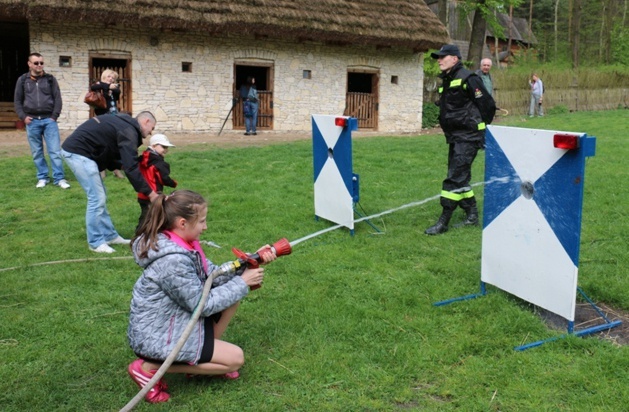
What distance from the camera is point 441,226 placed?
682 cm

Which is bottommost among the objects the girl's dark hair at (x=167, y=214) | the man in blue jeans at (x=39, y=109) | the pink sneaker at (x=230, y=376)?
the pink sneaker at (x=230, y=376)

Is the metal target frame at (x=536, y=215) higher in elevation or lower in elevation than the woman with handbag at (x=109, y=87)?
lower

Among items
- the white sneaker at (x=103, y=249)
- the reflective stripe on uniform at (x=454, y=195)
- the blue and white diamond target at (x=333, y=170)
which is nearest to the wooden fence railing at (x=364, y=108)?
the blue and white diamond target at (x=333, y=170)

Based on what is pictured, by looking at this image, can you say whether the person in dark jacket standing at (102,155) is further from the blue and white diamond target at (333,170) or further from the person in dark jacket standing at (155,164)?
the blue and white diamond target at (333,170)

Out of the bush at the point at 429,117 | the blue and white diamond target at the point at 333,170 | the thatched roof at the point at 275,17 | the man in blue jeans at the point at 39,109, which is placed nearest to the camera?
the blue and white diamond target at the point at 333,170

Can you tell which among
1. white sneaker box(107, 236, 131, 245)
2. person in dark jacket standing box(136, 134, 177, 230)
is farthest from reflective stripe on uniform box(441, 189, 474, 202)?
white sneaker box(107, 236, 131, 245)

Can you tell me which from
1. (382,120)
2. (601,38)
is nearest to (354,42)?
(382,120)

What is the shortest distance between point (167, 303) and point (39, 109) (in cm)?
723

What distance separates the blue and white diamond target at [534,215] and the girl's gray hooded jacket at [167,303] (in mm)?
2102

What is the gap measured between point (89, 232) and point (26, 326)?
2051 millimetres

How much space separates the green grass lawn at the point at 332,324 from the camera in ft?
11.5

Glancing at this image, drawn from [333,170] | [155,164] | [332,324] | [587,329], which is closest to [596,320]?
[587,329]

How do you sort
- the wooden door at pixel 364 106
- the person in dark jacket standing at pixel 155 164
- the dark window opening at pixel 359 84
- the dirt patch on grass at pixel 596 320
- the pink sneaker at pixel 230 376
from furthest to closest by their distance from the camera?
the dark window opening at pixel 359 84 < the wooden door at pixel 364 106 < the person in dark jacket standing at pixel 155 164 < the dirt patch on grass at pixel 596 320 < the pink sneaker at pixel 230 376

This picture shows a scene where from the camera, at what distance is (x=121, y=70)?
17.1 meters
